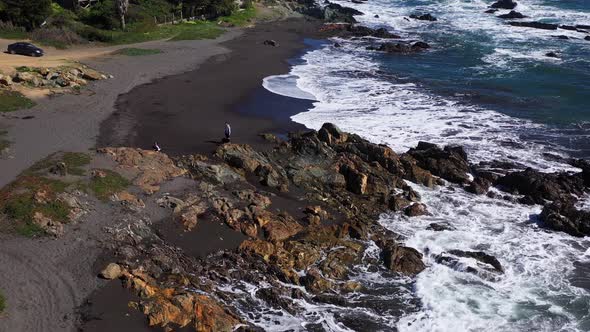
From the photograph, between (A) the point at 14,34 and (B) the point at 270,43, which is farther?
(B) the point at 270,43

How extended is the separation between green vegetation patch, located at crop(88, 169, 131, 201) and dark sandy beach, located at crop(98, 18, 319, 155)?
17.4ft

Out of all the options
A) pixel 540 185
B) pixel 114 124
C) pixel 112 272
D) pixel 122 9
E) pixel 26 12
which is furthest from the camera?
pixel 122 9

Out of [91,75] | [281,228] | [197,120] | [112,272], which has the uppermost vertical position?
[91,75]

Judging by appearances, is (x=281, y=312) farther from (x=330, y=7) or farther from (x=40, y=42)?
(x=330, y=7)

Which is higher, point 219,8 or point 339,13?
point 219,8

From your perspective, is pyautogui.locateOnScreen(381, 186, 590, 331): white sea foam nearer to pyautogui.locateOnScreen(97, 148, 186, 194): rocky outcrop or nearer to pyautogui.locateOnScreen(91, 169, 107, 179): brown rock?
pyautogui.locateOnScreen(97, 148, 186, 194): rocky outcrop

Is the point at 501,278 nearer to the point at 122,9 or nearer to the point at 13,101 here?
the point at 13,101

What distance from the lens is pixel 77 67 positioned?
4616 centimetres

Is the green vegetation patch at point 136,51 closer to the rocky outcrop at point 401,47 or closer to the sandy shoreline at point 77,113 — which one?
the sandy shoreline at point 77,113

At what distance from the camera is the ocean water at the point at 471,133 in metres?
20.7

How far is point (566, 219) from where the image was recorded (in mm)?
26984

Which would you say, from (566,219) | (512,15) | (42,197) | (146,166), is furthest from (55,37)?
(512,15)

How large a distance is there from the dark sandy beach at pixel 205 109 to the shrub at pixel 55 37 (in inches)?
621

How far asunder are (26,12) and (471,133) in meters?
49.9
